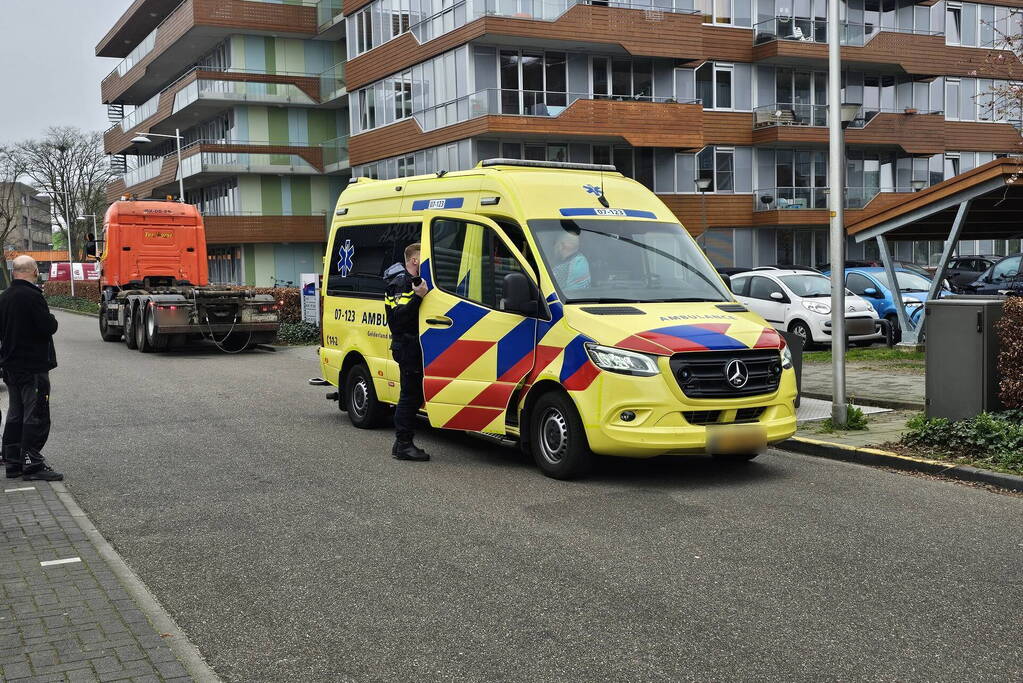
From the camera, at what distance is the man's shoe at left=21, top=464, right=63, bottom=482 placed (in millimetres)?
8328

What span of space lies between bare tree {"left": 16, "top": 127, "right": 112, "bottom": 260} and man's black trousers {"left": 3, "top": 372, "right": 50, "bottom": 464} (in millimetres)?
75956

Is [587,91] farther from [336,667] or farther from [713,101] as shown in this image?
[336,667]

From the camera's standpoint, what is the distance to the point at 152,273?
25344 mm

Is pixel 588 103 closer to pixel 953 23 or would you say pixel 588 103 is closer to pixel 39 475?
pixel 953 23

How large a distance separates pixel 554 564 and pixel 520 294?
293 centimetres

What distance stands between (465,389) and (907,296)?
47.4 ft

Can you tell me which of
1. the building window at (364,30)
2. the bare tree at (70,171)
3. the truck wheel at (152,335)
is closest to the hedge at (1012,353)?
the truck wheel at (152,335)

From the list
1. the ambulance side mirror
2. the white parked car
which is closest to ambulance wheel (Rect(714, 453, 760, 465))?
the ambulance side mirror

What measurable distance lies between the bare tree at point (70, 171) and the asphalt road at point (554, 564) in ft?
251

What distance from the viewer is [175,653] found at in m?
4.52

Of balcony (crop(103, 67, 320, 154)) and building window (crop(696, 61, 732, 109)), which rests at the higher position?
balcony (crop(103, 67, 320, 154))

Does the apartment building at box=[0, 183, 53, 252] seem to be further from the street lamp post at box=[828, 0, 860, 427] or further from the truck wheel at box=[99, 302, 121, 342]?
the street lamp post at box=[828, 0, 860, 427]

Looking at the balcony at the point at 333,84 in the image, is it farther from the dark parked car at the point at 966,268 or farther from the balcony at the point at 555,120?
the dark parked car at the point at 966,268

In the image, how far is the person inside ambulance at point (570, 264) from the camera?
8508 mm
